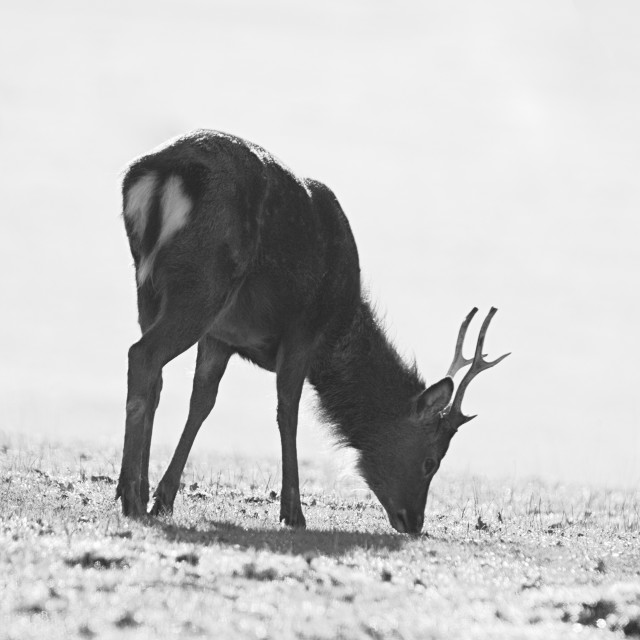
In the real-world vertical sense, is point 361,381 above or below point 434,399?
above

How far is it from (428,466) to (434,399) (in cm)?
63

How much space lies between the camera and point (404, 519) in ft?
35.9

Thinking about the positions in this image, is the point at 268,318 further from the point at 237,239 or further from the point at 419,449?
the point at 419,449

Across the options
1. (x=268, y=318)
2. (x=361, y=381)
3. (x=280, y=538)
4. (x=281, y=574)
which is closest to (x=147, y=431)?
(x=268, y=318)

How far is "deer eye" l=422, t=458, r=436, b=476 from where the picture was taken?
11.1 m

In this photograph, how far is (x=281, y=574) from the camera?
6.63m

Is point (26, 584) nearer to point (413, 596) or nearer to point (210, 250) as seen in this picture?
point (413, 596)

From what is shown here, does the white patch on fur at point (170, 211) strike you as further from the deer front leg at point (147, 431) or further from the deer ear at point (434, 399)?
the deer ear at point (434, 399)

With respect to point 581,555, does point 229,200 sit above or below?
above

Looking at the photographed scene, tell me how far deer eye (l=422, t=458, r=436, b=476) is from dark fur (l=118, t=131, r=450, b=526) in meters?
0.10

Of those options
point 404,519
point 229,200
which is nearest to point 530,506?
point 404,519

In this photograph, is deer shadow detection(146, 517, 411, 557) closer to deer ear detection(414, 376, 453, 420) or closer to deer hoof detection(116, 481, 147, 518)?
→ deer hoof detection(116, 481, 147, 518)

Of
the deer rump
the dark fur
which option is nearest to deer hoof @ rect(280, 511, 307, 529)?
the dark fur

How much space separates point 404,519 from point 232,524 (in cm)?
221
